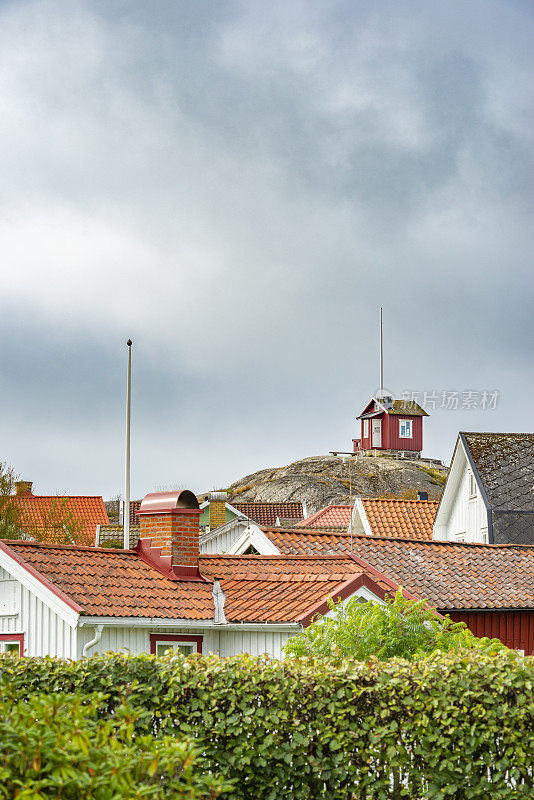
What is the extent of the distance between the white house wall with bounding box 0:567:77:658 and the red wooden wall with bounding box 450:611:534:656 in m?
9.15

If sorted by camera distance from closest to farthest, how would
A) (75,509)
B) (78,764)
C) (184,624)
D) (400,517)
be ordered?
(78,764) < (184,624) < (400,517) < (75,509)

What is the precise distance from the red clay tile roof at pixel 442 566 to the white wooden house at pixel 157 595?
2.92 meters

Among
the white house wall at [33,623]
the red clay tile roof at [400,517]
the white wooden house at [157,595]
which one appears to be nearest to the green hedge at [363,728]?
the white wooden house at [157,595]

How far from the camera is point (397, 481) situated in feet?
283

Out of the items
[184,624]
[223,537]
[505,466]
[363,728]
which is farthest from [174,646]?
[223,537]

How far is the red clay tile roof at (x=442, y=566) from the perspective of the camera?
20734 mm

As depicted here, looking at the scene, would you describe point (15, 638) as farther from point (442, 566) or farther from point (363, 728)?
point (442, 566)

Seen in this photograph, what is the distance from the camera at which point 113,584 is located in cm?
1605

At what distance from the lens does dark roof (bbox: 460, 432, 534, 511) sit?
1260 inches

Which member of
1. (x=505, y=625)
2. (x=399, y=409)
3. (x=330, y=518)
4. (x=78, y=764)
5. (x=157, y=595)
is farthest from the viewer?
(x=399, y=409)

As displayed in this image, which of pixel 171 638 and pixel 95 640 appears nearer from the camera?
pixel 95 640

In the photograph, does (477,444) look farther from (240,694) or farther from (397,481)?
(397,481)

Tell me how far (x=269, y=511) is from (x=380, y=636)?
53.4 meters

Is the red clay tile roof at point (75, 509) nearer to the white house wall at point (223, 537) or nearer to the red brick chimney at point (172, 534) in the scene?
the white house wall at point (223, 537)
